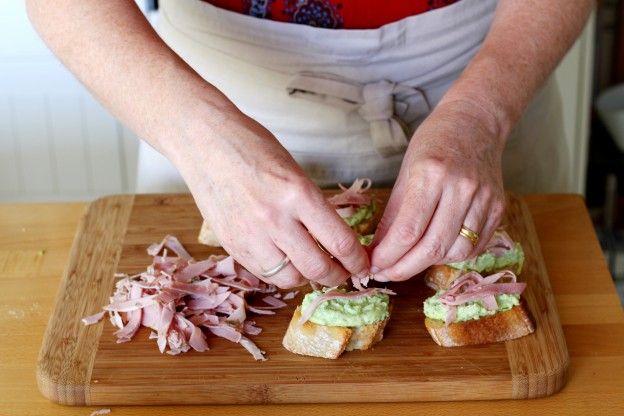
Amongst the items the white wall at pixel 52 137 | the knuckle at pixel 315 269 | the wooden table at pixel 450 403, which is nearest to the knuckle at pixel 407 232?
the knuckle at pixel 315 269

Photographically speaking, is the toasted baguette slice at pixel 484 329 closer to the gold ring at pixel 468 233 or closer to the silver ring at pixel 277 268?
the gold ring at pixel 468 233

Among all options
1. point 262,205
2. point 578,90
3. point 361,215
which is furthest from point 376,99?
point 578,90

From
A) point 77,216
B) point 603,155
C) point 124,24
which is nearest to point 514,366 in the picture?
point 124,24

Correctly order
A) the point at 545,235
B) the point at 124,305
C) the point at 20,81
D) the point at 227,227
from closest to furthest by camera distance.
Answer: the point at 227,227 < the point at 124,305 < the point at 545,235 < the point at 20,81

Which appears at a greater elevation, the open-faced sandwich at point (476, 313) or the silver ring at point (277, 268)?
the silver ring at point (277, 268)

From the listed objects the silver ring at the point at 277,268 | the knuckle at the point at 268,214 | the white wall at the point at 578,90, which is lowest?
the white wall at the point at 578,90

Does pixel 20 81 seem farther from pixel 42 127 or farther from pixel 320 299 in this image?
pixel 320 299

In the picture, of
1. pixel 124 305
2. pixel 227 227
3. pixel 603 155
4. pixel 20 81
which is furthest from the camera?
pixel 603 155
